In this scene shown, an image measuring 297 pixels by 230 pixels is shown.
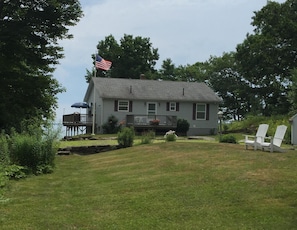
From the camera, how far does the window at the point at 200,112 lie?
32.8m

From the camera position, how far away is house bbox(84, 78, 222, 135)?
99.3ft

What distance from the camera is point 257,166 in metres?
9.57

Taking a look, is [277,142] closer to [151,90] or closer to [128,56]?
[151,90]

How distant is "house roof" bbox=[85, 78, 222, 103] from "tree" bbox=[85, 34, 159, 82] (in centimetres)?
1657

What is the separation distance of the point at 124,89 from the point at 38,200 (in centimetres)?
2502

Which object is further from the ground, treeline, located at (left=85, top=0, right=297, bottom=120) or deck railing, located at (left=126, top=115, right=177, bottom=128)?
treeline, located at (left=85, top=0, right=297, bottom=120)

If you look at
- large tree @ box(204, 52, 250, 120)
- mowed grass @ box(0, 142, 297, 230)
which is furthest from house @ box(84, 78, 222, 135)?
mowed grass @ box(0, 142, 297, 230)

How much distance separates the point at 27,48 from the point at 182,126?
14.5 meters

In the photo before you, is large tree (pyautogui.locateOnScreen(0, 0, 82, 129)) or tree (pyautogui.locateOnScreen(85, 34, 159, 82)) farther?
tree (pyautogui.locateOnScreen(85, 34, 159, 82))

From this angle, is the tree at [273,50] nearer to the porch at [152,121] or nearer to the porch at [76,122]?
the porch at [152,121]

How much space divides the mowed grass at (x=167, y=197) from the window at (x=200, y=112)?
2136 cm

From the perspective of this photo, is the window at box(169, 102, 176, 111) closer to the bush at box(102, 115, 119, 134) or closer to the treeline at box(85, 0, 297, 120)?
the bush at box(102, 115, 119, 134)

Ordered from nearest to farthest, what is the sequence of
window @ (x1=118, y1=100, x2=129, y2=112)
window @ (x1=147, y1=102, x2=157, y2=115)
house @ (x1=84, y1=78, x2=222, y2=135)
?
1. house @ (x1=84, y1=78, x2=222, y2=135)
2. window @ (x1=118, y1=100, x2=129, y2=112)
3. window @ (x1=147, y1=102, x2=157, y2=115)

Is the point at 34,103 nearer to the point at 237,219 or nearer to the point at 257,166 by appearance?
the point at 257,166
